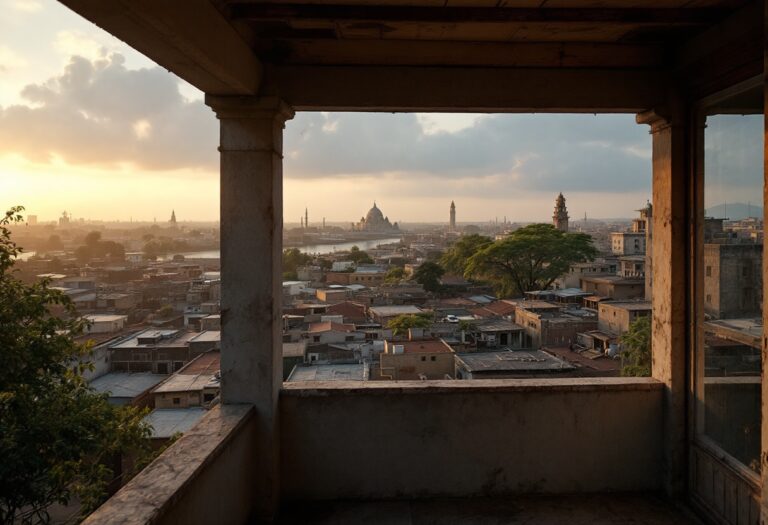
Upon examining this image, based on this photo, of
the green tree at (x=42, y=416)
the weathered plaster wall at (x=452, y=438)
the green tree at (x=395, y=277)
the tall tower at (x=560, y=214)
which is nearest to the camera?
the weathered plaster wall at (x=452, y=438)

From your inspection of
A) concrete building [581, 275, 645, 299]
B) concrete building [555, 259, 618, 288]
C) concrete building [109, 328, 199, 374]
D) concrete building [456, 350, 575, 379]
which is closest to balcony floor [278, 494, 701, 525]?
concrete building [456, 350, 575, 379]

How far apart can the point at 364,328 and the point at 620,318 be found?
8.99 meters

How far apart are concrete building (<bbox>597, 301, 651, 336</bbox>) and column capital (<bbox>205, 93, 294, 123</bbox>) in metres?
16.5

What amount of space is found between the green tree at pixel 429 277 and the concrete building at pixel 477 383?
31313 mm

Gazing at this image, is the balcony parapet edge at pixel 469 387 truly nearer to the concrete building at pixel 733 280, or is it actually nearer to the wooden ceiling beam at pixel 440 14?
the concrete building at pixel 733 280

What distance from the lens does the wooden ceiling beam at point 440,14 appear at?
197 centimetres

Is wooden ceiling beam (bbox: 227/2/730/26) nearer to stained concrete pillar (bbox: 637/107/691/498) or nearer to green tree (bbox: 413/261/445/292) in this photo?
stained concrete pillar (bbox: 637/107/691/498)

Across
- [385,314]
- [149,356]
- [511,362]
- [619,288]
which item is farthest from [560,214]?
[149,356]

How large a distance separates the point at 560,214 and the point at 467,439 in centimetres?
4118

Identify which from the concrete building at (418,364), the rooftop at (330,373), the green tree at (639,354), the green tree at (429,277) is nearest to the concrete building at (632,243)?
the green tree at (429,277)

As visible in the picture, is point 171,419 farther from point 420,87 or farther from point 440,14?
point 440,14

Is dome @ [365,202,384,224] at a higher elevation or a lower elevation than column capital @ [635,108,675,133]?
higher

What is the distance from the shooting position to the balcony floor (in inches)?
95.0

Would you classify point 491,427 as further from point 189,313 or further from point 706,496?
point 189,313
